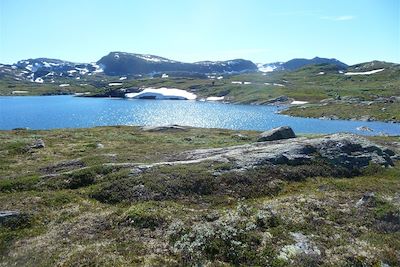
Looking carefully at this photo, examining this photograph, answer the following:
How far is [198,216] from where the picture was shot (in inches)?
1007

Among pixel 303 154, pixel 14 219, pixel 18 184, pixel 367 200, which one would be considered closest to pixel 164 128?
pixel 303 154

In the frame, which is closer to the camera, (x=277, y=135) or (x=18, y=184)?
(x=18, y=184)

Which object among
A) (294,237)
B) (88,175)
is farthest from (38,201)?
(294,237)

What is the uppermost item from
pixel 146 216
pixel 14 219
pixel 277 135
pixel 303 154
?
pixel 303 154

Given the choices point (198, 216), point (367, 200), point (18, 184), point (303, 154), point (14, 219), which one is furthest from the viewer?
point (303, 154)

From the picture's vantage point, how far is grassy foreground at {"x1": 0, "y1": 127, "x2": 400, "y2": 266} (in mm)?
21312

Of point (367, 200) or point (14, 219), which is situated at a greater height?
point (14, 219)

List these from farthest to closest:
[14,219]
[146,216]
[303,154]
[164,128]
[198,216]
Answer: [164,128]
[303,154]
[14,219]
[198,216]
[146,216]

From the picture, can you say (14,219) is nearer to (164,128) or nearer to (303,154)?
(303,154)

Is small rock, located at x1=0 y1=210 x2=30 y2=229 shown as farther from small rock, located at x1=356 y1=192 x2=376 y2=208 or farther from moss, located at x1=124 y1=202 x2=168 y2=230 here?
small rock, located at x1=356 y1=192 x2=376 y2=208

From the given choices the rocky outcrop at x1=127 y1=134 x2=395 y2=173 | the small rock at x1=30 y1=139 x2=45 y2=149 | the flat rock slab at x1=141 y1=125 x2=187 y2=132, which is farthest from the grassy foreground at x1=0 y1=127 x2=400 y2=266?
the flat rock slab at x1=141 y1=125 x2=187 y2=132

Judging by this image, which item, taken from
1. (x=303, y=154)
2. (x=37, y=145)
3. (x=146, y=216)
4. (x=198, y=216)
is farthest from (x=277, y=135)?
(x=37, y=145)

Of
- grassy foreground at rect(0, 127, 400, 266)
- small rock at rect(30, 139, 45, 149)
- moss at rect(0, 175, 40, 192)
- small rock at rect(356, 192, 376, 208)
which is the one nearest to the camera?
grassy foreground at rect(0, 127, 400, 266)

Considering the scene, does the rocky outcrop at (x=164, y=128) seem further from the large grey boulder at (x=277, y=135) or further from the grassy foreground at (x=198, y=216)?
the grassy foreground at (x=198, y=216)
